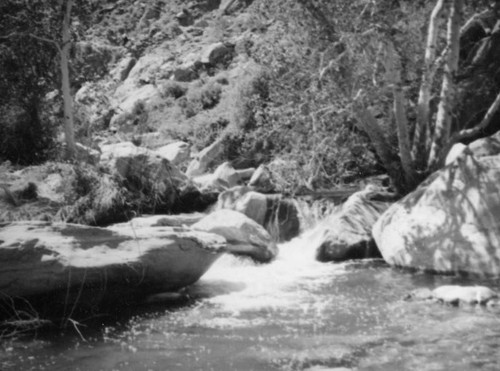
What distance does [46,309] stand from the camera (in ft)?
21.5

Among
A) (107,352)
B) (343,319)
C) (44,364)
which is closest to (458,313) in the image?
(343,319)

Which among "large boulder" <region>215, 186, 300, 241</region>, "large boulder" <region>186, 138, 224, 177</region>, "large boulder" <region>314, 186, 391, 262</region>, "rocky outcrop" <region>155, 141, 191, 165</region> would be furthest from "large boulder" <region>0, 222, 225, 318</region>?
"rocky outcrop" <region>155, 141, 191, 165</region>

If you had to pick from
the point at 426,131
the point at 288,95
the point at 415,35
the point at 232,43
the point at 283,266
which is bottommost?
the point at 283,266

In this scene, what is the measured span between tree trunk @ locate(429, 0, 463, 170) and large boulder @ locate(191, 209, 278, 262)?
13.1 feet

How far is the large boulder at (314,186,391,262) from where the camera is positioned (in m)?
10.1

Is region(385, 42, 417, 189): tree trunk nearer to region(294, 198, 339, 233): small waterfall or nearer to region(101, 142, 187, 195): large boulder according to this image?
region(294, 198, 339, 233): small waterfall

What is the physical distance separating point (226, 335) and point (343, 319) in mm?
1465

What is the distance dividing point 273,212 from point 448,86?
15.4 feet

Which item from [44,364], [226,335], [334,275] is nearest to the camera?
[44,364]

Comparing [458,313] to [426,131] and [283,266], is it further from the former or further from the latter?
[426,131]

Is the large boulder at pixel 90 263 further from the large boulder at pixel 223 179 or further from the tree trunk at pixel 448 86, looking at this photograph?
the large boulder at pixel 223 179

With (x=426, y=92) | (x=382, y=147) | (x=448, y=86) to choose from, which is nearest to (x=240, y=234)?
(x=382, y=147)

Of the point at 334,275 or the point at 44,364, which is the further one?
the point at 334,275

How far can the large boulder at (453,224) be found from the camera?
800 cm
